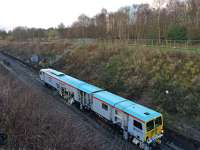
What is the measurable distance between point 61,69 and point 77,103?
20421mm

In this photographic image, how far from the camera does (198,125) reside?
17781mm

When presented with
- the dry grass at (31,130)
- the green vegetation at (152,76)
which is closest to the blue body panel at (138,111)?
the green vegetation at (152,76)

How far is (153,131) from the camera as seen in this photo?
1511 cm

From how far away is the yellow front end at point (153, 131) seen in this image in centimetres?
1477

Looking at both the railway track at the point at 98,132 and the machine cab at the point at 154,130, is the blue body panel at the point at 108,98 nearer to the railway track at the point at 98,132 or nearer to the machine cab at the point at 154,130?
the railway track at the point at 98,132

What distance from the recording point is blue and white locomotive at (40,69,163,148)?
588 inches

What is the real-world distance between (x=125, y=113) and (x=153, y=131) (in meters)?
2.68

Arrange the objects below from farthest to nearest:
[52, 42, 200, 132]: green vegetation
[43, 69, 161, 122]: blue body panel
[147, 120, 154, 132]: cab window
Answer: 1. [52, 42, 200, 132]: green vegetation
2. [43, 69, 161, 122]: blue body panel
3. [147, 120, 154, 132]: cab window

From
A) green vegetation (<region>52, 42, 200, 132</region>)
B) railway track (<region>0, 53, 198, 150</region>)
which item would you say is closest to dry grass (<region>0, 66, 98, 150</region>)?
railway track (<region>0, 53, 198, 150</region>)

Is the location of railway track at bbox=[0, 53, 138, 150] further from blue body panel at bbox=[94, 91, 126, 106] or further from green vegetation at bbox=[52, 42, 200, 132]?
green vegetation at bbox=[52, 42, 200, 132]

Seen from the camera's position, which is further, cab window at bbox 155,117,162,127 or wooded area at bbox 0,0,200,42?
wooded area at bbox 0,0,200,42

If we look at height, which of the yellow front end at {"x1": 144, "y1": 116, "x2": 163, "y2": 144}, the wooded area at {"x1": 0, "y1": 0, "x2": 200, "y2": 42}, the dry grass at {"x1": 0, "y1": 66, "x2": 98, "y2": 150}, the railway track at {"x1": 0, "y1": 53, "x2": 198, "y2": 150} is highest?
the wooded area at {"x1": 0, "y1": 0, "x2": 200, "y2": 42}

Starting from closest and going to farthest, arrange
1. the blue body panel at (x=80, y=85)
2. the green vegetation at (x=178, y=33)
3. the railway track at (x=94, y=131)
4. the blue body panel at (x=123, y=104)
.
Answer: the blue body panel at (x=123, y=104) < the railway track at (x=94, y=131) < the blue body panel at (x=80, y=85) < the green vegetation at (x=178, y=33)

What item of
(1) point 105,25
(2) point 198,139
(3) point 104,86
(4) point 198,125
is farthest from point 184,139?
(1) point 105,25
